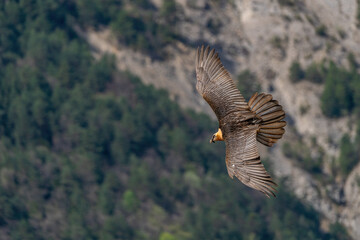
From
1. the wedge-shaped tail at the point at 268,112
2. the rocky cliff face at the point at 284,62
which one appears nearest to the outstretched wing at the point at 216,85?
the wedge-shaped tail at the point at 268,112

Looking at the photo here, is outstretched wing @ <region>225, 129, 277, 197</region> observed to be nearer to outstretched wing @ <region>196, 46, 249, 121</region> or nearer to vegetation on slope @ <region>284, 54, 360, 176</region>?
outstretched wing @ <region>196, 46, 249, 121</region>

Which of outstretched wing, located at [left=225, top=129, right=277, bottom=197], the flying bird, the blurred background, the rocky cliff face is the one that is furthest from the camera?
the blurred background

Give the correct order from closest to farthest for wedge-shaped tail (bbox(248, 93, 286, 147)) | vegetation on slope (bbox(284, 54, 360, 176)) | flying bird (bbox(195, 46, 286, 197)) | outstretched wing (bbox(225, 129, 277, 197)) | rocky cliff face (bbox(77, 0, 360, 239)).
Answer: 1. outstretched wing (bbox(225, 129, 277, 197))
2. flying bird (bbox(195, 46, 286, 197))
3. wedge-shaped tail (bbox(248, 93, 286, 147))
4. rocky cliff face (bbox(77, 0, 360, 239))
5. vegetation on slope (bbox(284, 54, 360, 176))

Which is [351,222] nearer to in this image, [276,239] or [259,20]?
[276,239]

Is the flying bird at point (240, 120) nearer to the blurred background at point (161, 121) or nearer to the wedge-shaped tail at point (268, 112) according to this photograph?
the wedge-shaped tail at point (268, 112)

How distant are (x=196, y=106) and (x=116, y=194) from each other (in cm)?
1012

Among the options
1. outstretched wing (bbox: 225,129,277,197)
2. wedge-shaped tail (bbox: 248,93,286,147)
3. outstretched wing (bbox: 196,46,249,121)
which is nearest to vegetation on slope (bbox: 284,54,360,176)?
outstretched wing (bbox: 196,46,249,121)

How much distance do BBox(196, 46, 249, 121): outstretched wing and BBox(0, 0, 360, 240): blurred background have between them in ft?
141

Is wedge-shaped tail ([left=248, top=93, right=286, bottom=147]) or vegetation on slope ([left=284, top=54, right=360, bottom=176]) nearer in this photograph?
wedge-shaped tail ([left=248, top=93, right=286, bottom=147])

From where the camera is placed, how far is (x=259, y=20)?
6812 centimetres

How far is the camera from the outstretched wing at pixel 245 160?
14.6m

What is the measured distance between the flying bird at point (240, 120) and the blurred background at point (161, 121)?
141 ft

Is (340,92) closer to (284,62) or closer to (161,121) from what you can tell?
(284,62)

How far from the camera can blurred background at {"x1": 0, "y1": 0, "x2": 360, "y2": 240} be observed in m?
66.4
